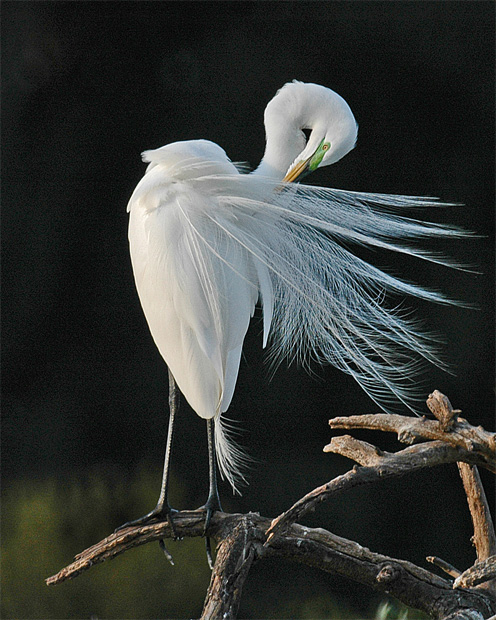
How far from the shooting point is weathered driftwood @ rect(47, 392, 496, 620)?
2.94 ft

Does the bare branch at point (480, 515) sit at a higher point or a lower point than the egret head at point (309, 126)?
lower

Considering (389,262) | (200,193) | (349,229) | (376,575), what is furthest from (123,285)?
(376,575)

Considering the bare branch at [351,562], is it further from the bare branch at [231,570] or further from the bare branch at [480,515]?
the bare branch at [480,515]

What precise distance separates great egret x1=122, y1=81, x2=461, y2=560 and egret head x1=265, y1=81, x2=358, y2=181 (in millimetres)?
192

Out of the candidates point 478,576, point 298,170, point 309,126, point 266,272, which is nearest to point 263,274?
point 266,272

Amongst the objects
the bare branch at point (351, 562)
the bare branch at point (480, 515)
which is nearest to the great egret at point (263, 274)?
the bare branch at point (351, 562)

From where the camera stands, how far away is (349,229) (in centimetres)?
104

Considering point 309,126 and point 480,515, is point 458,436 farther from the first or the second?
point 309,126

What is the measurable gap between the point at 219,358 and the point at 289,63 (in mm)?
1106

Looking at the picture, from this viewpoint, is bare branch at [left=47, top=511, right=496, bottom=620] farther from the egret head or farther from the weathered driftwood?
the egret head

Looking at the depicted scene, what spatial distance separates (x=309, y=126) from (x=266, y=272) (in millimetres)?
362

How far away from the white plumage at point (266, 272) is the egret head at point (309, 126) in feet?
0.63

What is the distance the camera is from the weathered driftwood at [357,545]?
897mm

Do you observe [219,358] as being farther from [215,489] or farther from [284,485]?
[284,485]
